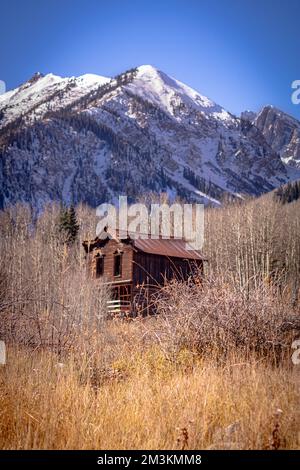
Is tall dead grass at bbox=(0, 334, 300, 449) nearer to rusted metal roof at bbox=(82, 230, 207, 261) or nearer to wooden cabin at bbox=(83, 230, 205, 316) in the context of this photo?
wooden cabin at bbox=(83, 230, 205, 316)

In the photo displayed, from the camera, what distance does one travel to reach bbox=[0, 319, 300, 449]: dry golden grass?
396 cm

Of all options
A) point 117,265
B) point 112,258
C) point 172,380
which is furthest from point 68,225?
point 172,380

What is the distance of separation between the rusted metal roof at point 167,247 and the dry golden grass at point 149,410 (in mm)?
22030

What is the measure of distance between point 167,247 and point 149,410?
2636 centimetres

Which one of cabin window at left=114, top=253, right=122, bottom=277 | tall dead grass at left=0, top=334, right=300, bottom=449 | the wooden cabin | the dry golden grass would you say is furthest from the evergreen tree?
tall dead grass at left=0, top=334, right=300, bottom=449

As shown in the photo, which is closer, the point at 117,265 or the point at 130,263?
the point at 130,263

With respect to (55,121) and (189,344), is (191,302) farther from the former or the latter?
(55,121)

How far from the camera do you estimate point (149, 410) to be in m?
4.60

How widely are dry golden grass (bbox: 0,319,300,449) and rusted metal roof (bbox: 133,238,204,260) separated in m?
22.0

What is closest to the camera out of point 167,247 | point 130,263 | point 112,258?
point 130,263

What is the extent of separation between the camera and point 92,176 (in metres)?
126

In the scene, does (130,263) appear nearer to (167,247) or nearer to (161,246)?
(161,246)

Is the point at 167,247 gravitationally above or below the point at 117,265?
above
